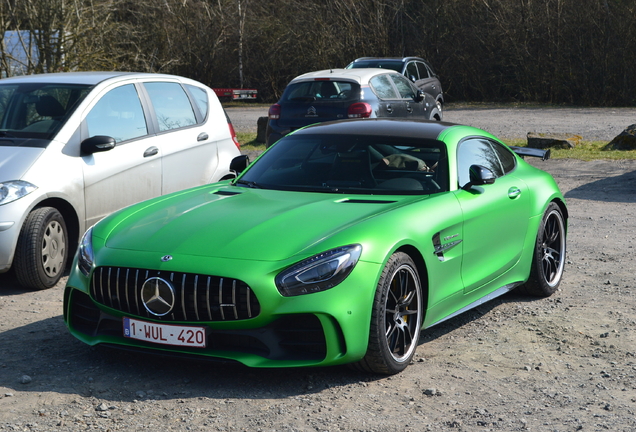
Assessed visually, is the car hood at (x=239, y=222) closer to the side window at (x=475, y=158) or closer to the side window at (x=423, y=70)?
the side window at (x=475, y=158)

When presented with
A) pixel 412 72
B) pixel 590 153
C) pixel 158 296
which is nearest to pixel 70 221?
pixel 158 296

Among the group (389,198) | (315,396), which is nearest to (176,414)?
(315,396)

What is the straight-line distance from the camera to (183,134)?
831cm

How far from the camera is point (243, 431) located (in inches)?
151

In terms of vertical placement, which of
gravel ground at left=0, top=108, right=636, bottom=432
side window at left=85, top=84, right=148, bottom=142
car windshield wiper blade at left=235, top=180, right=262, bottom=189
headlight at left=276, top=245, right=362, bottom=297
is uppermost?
side window at left=85, top=84, right=148, bottom=142

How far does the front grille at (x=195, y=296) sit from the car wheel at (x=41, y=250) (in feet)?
7.89

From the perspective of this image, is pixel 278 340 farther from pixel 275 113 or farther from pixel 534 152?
pixel 275 113

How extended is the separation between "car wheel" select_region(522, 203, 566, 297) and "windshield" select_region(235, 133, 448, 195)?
1290 millimetres

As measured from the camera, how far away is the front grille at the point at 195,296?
167 inches

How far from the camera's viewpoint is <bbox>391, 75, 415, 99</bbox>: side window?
49.1 feet

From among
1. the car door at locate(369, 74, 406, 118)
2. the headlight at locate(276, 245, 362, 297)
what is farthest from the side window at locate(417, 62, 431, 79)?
the headlight at locate(276, 245, 362, 297)

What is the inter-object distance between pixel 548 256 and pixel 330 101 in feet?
25.0

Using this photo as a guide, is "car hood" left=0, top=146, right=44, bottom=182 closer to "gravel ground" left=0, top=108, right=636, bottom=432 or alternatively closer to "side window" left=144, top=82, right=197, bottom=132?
"gravel ground" left=0, top=108, right=636, bottom=432

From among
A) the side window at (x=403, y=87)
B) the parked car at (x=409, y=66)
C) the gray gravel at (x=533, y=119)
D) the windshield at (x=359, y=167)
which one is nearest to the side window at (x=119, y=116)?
the windshield at (x=359, y=167)
